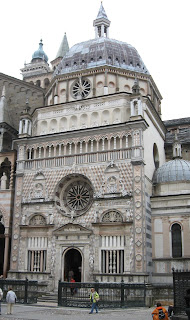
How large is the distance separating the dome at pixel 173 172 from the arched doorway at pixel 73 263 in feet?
28.3

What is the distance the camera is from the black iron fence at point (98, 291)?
854 inches

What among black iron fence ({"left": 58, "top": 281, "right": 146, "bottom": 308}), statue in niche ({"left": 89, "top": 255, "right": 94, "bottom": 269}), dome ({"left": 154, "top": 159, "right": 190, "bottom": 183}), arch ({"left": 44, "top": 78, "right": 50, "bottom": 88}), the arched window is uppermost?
arch ({"left": 44, "top": 78, "right": 50, "bottom": 88})

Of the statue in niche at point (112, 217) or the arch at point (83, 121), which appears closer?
the statue in niche at point (112, 217)

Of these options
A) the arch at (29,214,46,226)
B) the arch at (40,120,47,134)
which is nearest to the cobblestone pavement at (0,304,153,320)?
the arch at (29,214,46,226)

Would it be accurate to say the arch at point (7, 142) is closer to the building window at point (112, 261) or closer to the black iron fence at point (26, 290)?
the building window at point (112, 261)

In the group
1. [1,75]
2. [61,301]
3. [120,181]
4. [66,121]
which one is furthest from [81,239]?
[1,75]

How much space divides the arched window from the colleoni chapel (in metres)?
0.07

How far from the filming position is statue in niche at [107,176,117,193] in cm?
2871

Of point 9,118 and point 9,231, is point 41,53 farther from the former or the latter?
point 9,231

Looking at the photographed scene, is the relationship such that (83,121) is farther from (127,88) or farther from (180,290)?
(180,290)

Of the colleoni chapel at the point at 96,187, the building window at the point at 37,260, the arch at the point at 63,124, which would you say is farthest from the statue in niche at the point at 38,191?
the arch at the point at 63,124

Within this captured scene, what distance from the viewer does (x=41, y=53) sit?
73.3 metres

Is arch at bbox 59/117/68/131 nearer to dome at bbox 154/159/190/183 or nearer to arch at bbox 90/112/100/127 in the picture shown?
arch at bbox 90/112/100/127

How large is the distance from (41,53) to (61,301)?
5917cm
